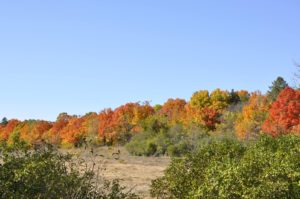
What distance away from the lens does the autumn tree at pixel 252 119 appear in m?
52.0

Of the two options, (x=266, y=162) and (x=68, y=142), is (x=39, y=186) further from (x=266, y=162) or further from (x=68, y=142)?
(x=68, y=142)

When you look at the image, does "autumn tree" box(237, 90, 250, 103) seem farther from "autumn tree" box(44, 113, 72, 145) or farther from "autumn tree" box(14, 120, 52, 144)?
"autumn tree" box(14, 120, 52, 144)

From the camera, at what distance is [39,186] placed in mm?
9516

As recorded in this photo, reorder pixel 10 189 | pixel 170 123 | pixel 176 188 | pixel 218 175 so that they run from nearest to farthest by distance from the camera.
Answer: pixel 10 189
pixel 218 175
pixel 176 188
pixel 170 123

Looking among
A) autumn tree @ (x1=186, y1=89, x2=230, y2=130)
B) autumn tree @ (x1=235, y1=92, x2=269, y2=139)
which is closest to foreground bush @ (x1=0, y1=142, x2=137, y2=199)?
autumn tree @ (x1=235, y1=92, x2=269, y2=139)

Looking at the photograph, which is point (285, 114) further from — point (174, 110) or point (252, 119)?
point (174, 110)

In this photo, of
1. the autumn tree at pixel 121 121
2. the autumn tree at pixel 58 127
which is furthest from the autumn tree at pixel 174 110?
the autumn tree at pixel 58 127

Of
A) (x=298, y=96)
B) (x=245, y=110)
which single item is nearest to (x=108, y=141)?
(x=245, y=110)

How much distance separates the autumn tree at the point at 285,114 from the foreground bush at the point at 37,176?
113ft

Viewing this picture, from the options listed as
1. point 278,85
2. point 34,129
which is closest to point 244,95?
point 278,85

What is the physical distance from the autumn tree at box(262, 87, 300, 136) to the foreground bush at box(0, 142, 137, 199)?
113ft

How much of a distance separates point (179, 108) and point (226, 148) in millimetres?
58243

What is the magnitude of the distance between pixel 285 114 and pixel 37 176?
3833 centimetres

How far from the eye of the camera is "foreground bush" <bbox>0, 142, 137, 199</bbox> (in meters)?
9.30
